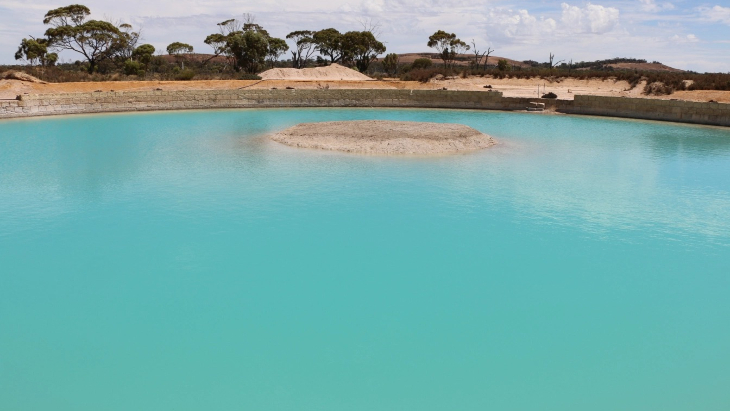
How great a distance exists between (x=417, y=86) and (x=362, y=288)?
28311 millimetres

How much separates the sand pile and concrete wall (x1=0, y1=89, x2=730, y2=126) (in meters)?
11.0

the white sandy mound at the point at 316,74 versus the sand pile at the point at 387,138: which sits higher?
the white sandy mound at the point at 316,74

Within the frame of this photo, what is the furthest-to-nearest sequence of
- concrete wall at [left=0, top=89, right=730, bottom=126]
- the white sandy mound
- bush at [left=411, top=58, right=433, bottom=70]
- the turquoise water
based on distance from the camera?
bush at [left=411, top=58, right=433, bottom=70] < the white sandy mound < concrete wall at [left=0, top=89, right=730, bottom=126] < the turquoise water

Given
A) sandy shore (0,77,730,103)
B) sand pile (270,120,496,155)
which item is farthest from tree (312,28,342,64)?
sand pile (270,120,496,155)

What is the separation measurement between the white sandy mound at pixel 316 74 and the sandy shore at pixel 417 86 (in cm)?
689

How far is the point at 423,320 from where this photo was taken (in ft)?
18.9

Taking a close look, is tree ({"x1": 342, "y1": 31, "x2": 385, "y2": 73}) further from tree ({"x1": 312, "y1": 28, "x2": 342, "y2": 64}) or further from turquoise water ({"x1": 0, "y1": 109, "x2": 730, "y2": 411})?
turquoise water ({"x1": 0, "y1": 109, "x2": 730, "y2": 411})

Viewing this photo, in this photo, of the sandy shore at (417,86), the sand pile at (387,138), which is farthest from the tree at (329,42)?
the sand pile at (387,138)

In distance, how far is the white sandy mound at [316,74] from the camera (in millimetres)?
40000

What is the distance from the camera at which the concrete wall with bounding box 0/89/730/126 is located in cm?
2277

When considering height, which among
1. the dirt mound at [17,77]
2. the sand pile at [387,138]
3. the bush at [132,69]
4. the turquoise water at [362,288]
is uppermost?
the bush at [132,69]

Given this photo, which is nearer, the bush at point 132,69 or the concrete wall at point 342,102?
the concrete wall at point 342,102

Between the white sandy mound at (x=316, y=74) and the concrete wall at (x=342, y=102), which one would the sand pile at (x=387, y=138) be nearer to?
the concrete wall at (x=342, y=102)

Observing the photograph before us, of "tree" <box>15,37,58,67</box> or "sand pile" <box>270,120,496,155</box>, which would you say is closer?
"sand pile" <box>270,120,496,155</box>
